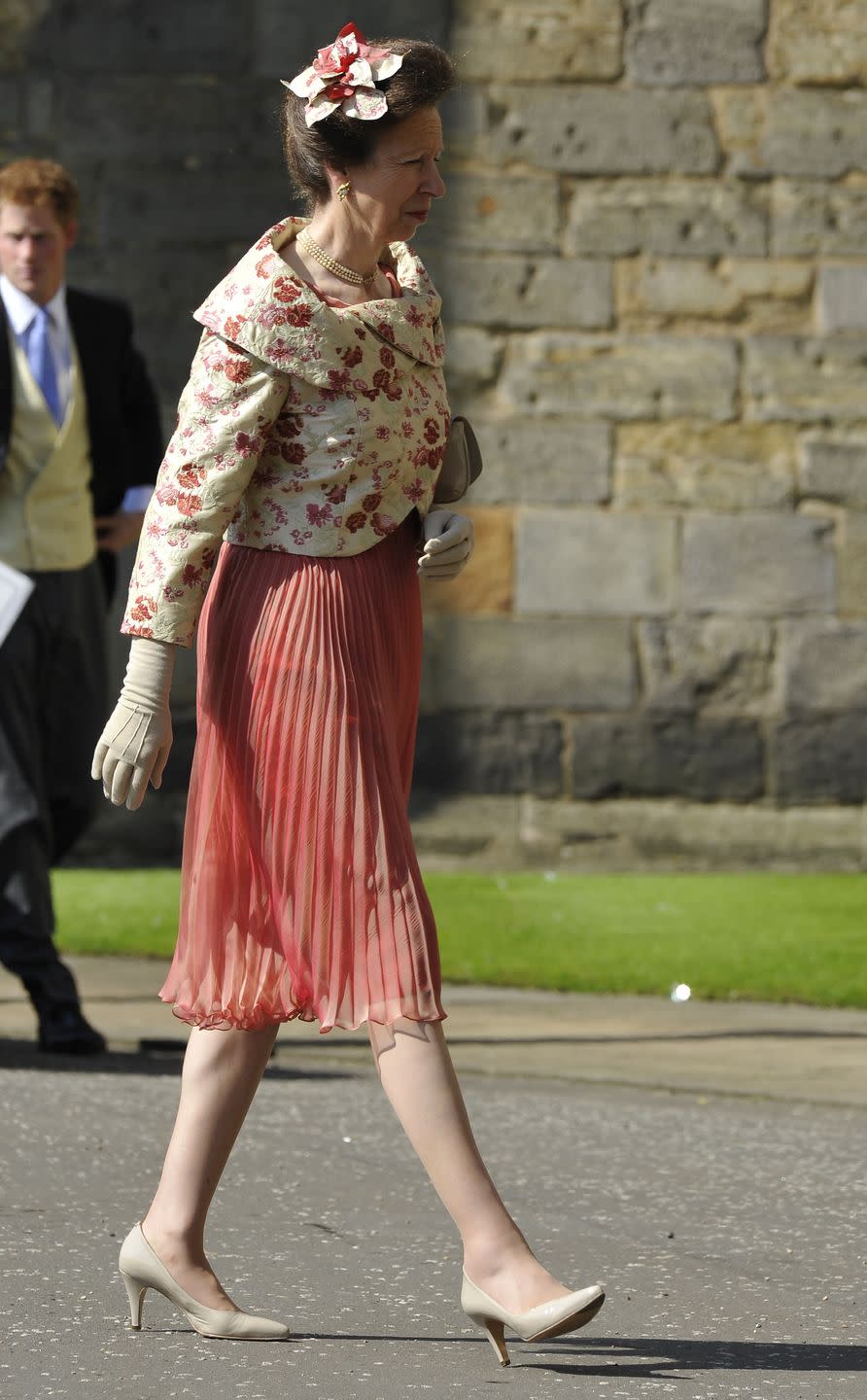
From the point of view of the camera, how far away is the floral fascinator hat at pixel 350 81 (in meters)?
3.43

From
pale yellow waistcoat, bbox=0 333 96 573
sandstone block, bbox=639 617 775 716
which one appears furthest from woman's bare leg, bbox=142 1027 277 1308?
sandstone block, bbox=639 617 775 716

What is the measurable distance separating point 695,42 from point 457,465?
6.85 metres

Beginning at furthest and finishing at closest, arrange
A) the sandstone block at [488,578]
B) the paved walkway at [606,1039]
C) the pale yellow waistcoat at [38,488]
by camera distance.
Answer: the sandstone block at [488,578]
the pale yellow waistcoat at [38,488]
the paved walkway at [606,1039]

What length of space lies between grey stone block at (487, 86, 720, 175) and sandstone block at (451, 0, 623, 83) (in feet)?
0.23

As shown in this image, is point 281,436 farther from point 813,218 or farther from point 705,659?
point 813,218

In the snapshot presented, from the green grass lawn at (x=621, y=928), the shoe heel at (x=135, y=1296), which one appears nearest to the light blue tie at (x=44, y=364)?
the green grass lawn at (x=621, y=928)

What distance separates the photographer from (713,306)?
10.0m

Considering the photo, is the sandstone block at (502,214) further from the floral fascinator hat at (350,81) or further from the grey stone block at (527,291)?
the floral fascinator hat at (350,81)

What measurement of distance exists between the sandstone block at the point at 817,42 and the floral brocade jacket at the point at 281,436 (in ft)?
22.7

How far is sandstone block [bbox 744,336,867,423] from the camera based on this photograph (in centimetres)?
1002

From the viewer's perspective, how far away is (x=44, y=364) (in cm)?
625

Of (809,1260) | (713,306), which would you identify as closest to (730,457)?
(713,306)

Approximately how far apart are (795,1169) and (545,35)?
637 centimetres

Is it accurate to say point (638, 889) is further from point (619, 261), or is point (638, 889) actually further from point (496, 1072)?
point (496, 1072)
